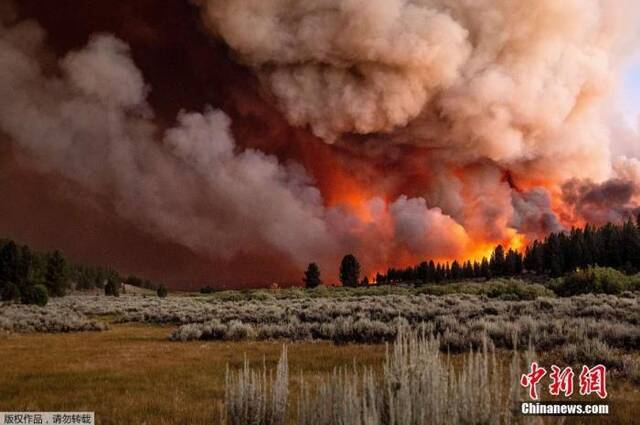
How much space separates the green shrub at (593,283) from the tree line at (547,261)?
4137 centimetres

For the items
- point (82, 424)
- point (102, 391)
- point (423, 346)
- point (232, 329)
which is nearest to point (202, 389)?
point (102, 391)

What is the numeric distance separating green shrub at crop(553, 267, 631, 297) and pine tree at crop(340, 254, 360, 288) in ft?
187

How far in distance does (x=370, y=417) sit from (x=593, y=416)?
15.4 ft

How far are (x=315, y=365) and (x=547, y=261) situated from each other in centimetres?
8774

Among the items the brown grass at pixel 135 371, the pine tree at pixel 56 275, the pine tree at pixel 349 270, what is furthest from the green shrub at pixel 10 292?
the pine tree at pixel 349 270

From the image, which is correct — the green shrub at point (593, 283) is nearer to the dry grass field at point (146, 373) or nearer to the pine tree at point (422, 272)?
the dry grass field at point (146, 373)

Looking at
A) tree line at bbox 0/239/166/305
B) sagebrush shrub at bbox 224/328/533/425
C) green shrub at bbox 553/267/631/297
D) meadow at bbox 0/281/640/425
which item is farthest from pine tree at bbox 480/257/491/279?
sagebrush shrub at bbox 224/328/533/425

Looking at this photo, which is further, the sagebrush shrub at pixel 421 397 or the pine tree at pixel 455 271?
the pine tree at pixel 455 271

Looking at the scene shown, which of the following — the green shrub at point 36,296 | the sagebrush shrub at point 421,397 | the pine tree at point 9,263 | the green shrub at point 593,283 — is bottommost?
the sagebrush shrub at point 421,397

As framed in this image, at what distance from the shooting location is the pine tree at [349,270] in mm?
97062

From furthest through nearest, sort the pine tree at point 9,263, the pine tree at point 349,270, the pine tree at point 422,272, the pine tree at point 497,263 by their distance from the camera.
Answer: the pine tree at point 422,272 < the pine tree at point 497,263 < the pine tree at point 349,270 < the pine tree at point 9,263

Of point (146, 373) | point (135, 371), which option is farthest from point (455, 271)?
point (146, 373)

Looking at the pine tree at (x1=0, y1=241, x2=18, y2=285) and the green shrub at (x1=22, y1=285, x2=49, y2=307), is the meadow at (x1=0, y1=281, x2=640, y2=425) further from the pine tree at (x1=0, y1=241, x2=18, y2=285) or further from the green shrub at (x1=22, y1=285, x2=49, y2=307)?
the pine tree at (x1=0, y1=241, x2=18, y2=285)

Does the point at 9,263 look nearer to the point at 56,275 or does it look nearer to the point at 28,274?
the point at 28,274
